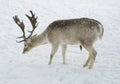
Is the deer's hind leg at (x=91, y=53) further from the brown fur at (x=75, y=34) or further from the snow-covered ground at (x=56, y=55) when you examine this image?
the snow-covered ground at (x=56, y=55)

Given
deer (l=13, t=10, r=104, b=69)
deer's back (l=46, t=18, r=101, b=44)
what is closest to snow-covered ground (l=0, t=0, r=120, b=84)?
deer (l=13, t=10, r=104, b=69)

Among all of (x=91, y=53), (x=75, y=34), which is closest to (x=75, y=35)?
(x=75, y=34)

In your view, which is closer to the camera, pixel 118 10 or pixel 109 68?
pixel 109 68

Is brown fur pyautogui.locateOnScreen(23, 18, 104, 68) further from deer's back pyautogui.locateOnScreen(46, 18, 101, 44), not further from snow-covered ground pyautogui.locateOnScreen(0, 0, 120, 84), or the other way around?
snow-covered ground pyautogui.locateOnScreen(0, 0, 120, 84)

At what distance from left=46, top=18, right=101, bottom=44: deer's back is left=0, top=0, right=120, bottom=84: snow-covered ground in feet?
2.47

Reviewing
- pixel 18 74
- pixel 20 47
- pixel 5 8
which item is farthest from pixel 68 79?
pixel 5 8

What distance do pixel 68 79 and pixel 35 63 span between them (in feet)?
5.88

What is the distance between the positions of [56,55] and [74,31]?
2045 millimetres

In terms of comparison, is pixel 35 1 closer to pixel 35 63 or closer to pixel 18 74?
pixel 35 63

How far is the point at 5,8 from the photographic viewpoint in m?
15.8

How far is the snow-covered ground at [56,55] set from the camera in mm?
7707

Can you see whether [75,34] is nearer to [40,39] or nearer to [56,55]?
[40,39]

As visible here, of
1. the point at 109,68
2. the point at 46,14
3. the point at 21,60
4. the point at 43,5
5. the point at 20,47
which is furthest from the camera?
the point at 43,5

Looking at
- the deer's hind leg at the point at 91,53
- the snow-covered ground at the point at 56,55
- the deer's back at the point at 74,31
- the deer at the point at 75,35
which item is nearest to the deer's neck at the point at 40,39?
the deer at the point at 75,35
